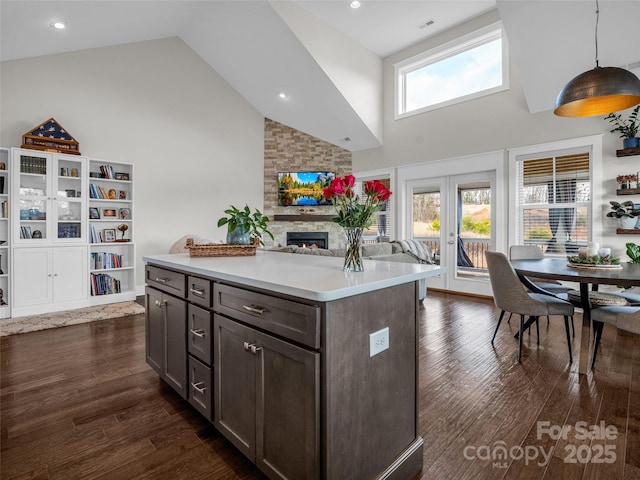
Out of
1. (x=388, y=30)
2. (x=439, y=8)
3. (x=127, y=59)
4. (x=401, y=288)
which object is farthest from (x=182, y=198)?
(x=401, y=288)

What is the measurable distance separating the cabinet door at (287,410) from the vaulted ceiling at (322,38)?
178 inches

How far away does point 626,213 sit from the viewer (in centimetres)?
400

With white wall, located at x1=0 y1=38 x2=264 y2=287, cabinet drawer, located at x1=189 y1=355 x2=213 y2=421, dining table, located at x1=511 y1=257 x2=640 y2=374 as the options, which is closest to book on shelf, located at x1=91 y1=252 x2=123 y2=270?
white wall, located at x1=0 y1=38 x2=264 y2=287

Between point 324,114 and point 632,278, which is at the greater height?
point 324,114

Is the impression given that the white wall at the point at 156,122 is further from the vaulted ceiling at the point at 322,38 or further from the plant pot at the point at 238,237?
the plant pot at the point at 238,237

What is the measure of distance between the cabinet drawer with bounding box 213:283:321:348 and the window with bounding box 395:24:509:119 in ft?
17.7

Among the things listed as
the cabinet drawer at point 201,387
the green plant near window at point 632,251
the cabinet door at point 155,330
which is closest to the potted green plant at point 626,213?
the green plant near window at point 632,251

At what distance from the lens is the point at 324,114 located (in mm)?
6285

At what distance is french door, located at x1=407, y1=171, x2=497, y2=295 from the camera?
5445mm

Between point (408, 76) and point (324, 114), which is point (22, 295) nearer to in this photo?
point (324, 114)

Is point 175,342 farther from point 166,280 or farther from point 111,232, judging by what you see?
point 111,232

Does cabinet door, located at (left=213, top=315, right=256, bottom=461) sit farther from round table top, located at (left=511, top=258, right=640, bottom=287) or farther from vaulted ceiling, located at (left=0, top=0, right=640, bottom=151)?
vaulted ceiling, located at (left=0, top=0, right=640, bottom=151)

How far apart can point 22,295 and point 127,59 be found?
12.8 feet

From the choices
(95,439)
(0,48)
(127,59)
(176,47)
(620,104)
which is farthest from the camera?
(176,47)
